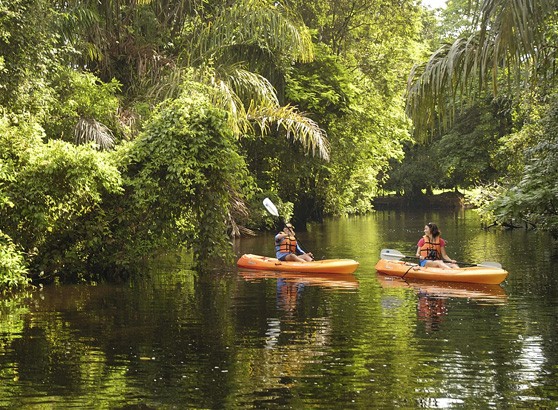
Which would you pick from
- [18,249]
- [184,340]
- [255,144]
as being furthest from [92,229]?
[255,144]

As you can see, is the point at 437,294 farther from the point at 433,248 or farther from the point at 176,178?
the point at 176,178

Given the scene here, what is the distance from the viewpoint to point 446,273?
17.5 meters

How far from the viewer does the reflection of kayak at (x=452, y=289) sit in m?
15.1

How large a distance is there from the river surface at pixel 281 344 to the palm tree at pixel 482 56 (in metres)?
2.71

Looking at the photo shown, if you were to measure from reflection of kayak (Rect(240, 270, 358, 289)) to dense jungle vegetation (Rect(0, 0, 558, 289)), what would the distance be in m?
1.11

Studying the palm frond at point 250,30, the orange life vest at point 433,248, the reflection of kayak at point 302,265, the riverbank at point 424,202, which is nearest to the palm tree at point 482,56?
the orange life vest at point 433,248

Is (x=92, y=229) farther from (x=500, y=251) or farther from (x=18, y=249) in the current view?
(x=500, y=251)

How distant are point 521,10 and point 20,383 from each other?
5.91 meters

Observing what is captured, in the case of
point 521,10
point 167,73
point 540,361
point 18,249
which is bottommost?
point 540,361

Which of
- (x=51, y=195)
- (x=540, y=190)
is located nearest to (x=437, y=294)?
(x=540, y=190)

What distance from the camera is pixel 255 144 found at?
101 ft

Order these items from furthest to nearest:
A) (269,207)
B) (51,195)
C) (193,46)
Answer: (193,46)
(269,207)
(51,195)

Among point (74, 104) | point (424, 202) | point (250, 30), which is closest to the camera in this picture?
point (74, 104)

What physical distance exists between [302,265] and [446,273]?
3.45 m
